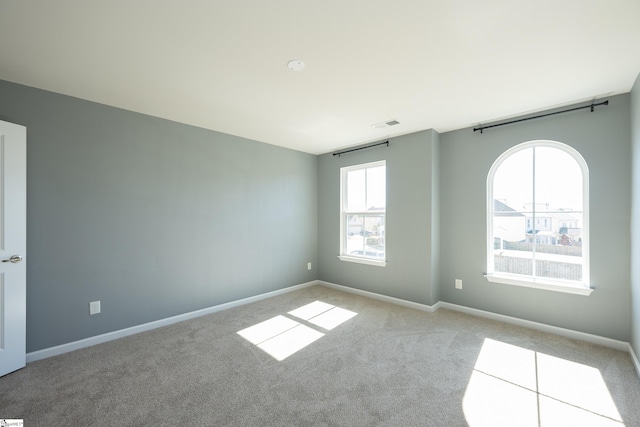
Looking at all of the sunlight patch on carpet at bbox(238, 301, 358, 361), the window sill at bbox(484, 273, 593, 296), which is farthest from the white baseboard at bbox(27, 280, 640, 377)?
the sunlight patch on carpet at bbox(238, 301, 358, 361)

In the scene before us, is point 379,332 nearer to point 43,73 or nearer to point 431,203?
point 431,203

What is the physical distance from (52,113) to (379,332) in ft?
13.1

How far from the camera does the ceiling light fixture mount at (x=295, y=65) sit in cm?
209

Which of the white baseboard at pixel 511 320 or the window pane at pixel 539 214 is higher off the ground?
the window pane at pixel 539 214

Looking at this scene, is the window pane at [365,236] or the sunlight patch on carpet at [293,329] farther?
the window pane at [365,236]

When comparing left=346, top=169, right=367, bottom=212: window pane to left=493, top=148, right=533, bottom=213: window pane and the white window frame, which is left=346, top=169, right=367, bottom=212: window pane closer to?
the white window frame

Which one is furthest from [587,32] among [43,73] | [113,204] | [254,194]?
[113,204]

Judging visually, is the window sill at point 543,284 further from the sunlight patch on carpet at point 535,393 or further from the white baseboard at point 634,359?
the sunlight patch on carpet at point 535,393

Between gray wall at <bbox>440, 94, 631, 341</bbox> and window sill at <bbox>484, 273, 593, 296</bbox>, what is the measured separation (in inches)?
2.2

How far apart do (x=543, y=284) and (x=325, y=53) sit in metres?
3.35

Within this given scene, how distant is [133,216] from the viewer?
10.0 ft

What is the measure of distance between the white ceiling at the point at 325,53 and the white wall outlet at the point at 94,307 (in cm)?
208

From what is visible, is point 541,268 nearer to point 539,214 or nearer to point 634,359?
point 539,214

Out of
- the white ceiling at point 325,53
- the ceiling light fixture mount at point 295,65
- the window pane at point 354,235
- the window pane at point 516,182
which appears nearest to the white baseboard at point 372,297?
the window pane at point 354,235
